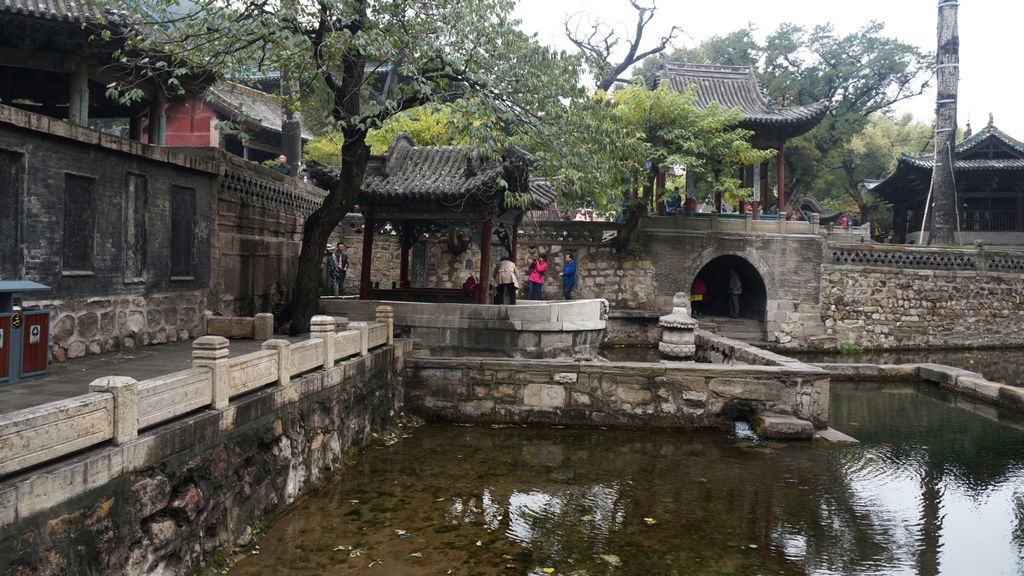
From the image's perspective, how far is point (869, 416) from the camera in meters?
12.3

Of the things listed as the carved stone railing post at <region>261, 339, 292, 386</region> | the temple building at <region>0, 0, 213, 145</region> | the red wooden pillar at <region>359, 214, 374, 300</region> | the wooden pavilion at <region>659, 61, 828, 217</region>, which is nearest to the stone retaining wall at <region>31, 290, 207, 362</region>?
the temple building at <region>0, 0, 213, 145</region>

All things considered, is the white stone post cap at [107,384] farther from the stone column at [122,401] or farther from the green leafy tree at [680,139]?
the green leafy tree at [680,139]

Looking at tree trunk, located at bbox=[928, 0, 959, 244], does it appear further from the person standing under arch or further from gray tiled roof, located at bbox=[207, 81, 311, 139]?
gray tiled roof, located at bbox=[207, 81, 311, 139]

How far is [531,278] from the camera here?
60.7 ft

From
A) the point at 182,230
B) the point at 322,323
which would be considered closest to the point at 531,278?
the point at 182,230

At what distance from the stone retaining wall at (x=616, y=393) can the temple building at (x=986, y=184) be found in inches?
658

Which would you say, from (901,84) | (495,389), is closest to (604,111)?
(495,389)

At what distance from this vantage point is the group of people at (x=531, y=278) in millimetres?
13297

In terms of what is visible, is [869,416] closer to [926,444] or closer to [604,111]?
[926,444]

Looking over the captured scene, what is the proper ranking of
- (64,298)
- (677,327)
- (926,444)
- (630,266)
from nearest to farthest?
(64,298)
(926,444)
(677,327)
(630,266)

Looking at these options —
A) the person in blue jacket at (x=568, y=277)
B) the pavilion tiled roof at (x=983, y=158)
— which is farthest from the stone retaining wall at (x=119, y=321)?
the pavilion tiled roof at (x=983, y=158)

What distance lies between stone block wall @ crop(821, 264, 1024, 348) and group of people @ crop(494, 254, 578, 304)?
25.7ft

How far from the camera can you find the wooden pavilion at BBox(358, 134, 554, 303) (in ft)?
40.0

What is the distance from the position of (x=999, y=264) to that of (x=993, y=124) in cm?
512
